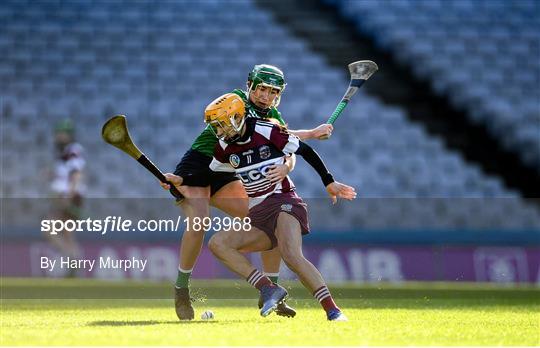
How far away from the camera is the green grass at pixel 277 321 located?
577cm

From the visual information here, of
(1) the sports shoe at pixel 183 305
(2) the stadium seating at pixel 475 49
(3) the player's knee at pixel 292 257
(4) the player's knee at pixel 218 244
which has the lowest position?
(2) the stadium seating at pixel 475 49

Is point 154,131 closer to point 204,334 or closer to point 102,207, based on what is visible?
point 102,207

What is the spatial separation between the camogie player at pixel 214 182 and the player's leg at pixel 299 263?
0.37m

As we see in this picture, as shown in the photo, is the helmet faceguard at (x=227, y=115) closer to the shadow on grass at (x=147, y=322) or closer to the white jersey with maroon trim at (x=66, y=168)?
the shadow on grass at (x=147, y=322)

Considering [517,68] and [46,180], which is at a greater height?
[517,68]

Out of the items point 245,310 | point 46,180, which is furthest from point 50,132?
point 245,310

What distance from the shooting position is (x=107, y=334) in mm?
5996

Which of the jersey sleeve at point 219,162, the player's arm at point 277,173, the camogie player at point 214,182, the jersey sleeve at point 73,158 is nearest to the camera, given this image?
the player's arm at point 277,173

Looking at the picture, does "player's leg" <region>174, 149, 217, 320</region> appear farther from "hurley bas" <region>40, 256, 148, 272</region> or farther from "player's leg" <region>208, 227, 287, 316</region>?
"hurley bas" <region>40, 256, 148, 272</region>

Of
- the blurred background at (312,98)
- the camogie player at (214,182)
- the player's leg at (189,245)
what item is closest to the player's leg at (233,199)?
the camogie player at (214,182)

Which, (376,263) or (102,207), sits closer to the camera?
(376,263)

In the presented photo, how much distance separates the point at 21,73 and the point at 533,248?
8201 mm

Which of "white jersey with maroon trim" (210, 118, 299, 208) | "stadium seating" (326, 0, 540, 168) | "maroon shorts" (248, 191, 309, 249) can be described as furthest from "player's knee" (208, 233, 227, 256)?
"stadium seating" (326, 0, 540, 168)

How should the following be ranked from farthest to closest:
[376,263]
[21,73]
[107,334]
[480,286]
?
[21,73] → [376,263] → [480,286] → [107,334]
